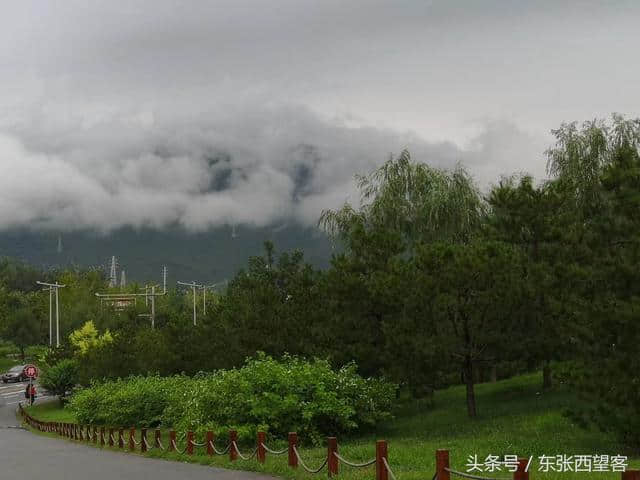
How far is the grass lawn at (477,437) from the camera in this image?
15.5m

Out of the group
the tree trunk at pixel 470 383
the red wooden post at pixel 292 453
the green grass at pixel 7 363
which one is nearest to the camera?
the red wooden post at pixel 292 453

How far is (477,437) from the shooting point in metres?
21.3

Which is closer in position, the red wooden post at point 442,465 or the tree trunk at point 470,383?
the red wooden post at point 442,465

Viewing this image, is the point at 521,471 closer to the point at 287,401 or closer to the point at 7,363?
the point at 287,401

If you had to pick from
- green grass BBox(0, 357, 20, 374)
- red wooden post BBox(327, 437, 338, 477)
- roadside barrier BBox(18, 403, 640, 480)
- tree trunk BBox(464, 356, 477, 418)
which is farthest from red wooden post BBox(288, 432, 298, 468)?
A: green grass BBox(0, 357, 20, 374)

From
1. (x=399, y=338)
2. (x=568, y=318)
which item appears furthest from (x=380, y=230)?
(x=568, y=318)

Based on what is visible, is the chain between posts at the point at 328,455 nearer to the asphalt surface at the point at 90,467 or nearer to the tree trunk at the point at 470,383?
the asphalt surface at the point at 90,467

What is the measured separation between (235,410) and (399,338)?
5307 millimetres

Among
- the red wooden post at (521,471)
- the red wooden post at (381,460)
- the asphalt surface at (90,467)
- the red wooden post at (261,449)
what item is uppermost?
the red wooden post at (521,471)

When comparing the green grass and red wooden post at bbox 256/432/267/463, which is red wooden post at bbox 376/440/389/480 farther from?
the green grass

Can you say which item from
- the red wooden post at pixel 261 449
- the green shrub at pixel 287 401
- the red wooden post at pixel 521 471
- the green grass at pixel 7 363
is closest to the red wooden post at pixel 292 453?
the red wooden post at pixel 261 449

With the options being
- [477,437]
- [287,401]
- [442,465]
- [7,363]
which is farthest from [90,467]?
[7,363]

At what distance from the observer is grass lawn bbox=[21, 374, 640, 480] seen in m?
15.5

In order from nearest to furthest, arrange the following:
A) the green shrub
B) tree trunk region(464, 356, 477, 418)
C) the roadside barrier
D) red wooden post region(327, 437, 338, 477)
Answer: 1. the roadside barrier
2. red wooden post region(327, 437, 338, 477)
3. the green shrub
4. tree trunk region(464, 356, 477, 418)
